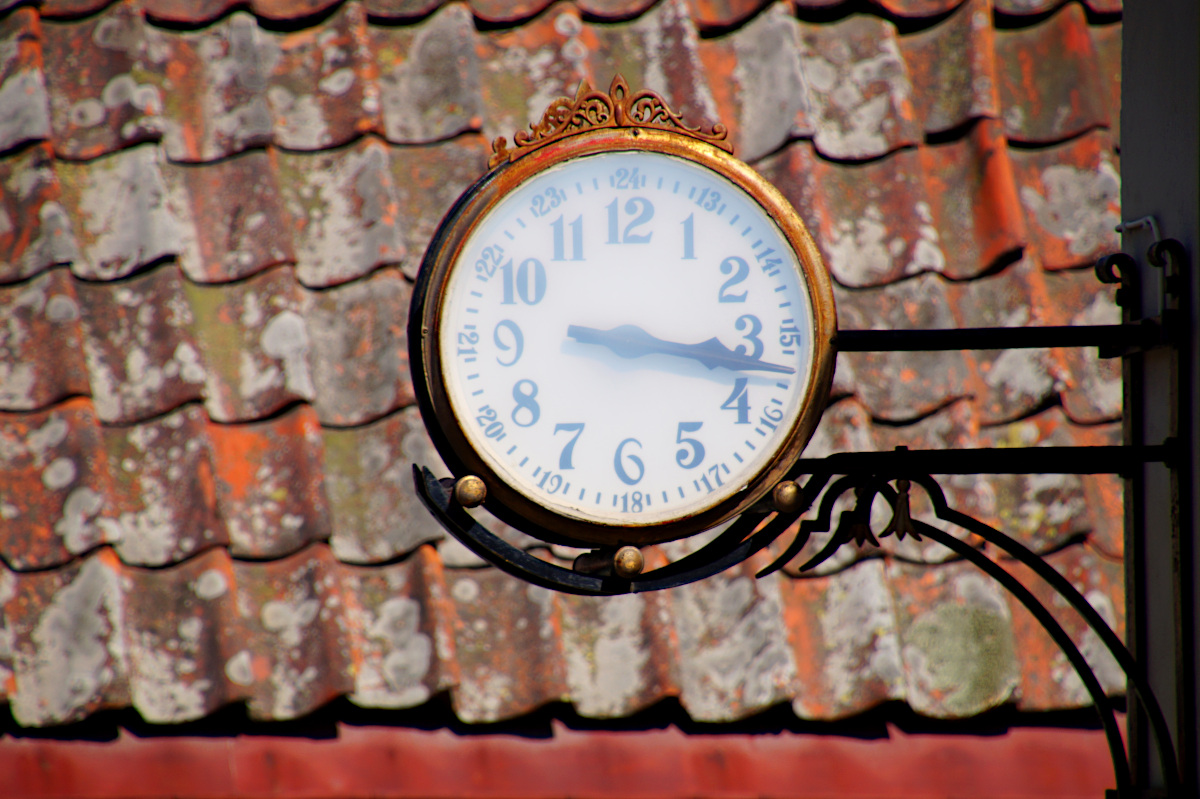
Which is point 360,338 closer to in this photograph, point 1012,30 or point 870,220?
point 870,220

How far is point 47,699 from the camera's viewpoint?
6.36 feet

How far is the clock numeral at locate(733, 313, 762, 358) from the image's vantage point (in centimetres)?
141

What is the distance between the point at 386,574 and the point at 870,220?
4.25 ft

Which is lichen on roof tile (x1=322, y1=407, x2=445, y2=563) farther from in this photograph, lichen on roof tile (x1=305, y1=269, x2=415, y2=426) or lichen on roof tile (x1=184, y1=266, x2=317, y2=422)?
lichen on roof tile (x1=184, y1=266, x2=317, y2=422)

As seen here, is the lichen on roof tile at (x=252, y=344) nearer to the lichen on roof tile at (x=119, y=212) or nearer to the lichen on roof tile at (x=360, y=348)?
the lichen on roof tile at (x=360, y=348)

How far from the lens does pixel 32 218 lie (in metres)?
2.36

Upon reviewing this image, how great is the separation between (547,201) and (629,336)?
8.2 inches

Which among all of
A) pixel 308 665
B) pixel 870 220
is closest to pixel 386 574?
pixel 308 665

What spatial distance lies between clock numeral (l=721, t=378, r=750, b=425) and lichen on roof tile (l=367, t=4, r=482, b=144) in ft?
4.15

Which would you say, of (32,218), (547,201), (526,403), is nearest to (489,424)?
(526,403)

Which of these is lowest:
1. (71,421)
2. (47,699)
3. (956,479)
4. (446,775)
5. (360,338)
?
(446,775)

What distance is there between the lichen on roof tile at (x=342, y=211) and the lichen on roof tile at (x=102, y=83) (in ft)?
1.20

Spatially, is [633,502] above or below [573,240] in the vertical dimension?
below

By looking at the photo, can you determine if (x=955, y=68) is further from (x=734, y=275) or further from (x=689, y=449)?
(x=689, y=449)
